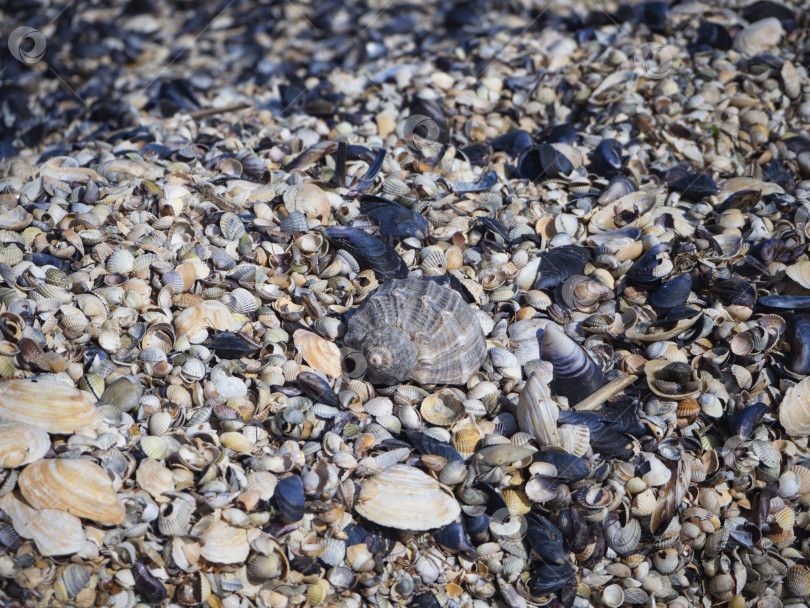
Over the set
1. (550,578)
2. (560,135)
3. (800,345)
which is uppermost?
(560,135)

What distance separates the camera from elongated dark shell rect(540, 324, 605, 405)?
2.90 m

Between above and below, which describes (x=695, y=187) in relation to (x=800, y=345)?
above

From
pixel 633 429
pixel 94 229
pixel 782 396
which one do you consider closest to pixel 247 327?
pixel 94 229

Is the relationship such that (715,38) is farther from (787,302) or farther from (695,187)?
(787,302)

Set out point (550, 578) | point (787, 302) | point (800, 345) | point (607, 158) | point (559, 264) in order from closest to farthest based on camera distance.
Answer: point (550, 578)
point (800, 345)
point (787, 302)
point (559, 264)
point (607, 158)

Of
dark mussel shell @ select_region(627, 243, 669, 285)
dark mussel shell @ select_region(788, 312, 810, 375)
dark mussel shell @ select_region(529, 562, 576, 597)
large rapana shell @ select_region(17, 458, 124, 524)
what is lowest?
dark mussel shell @ select_region(529, 562, 576, 597)

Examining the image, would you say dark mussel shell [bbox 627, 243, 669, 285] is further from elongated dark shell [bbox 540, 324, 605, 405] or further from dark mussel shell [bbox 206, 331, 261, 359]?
dark mussel shell [bbox 206, 331, 261, 359]

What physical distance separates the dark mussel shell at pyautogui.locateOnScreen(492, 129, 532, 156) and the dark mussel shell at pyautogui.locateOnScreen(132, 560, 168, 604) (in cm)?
298

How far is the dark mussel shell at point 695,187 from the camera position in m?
3.71

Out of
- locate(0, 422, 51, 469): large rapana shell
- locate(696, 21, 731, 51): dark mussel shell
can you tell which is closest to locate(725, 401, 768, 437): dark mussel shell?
locate(0, 422, 51, 469): large rapana shell

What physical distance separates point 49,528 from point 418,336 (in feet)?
4.99

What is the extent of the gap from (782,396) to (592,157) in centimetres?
173

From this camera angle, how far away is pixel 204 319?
9.63ft

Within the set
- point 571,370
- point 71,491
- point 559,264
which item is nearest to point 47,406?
point 71,491
